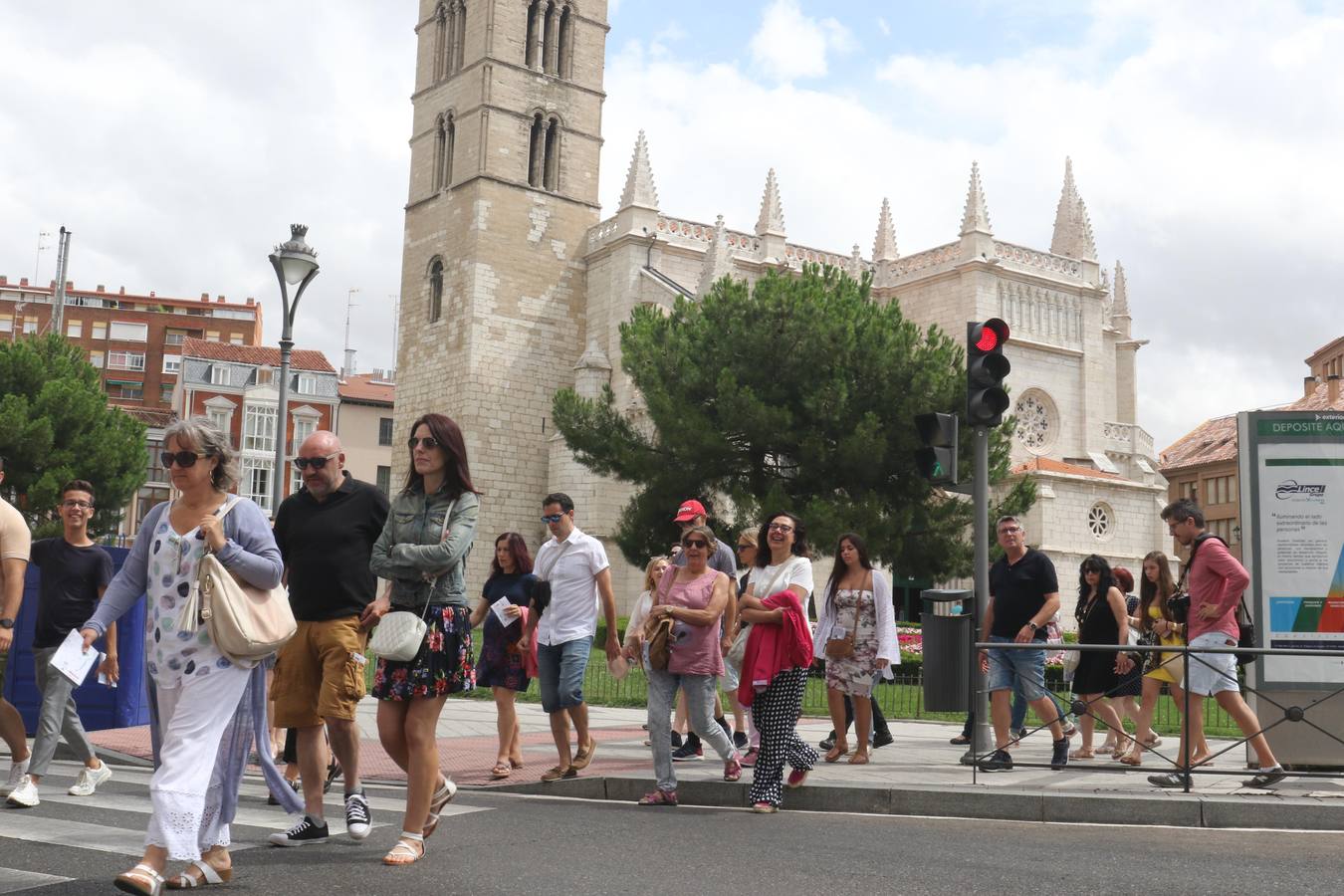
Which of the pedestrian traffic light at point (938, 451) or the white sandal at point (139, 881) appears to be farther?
the pedestrian traffic light at point (938, 451)

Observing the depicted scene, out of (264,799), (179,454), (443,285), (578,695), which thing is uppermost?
(443,285)

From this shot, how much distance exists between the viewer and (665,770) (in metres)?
7.54

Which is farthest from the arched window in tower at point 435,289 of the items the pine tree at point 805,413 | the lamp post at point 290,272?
the lamp post at point 290,272

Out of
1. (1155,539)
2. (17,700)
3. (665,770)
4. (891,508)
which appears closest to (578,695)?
(665,770)

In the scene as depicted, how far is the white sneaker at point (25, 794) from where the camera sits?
6688mm

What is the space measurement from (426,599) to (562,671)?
9.31 ft

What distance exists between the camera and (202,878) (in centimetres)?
469

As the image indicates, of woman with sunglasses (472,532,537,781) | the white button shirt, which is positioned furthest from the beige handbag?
woman with sunglasses (472,532,537,781)

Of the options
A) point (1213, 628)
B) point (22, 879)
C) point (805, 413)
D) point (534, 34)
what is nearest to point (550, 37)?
point (534, 34)

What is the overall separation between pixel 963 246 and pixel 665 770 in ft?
119

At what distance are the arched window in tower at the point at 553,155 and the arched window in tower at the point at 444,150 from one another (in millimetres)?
2960

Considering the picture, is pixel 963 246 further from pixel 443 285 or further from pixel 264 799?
pixel 264 799

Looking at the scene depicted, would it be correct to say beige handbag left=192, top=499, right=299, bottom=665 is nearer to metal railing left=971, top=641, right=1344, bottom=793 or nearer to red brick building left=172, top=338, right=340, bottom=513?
metal railing left=971, top=641, right=1344, bottom=793

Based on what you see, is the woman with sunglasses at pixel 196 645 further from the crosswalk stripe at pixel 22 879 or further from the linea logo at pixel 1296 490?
the linea logo at pixel 1296 490
